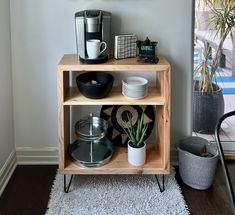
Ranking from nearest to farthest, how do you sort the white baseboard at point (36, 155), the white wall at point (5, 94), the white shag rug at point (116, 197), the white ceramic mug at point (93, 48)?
the white shag rug at point (116, 197) < the white ceramic mug at point (93, 48) < the white wall at point (5, 94) < the white baseboard at point (36, 155)

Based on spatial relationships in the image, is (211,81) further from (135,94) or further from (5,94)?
(5,94)

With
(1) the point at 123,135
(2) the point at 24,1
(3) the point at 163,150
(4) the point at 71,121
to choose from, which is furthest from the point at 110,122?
(2) the point at 24,1

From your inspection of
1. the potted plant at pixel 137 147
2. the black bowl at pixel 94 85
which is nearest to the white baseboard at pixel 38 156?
the potted plant at pixel 137 147

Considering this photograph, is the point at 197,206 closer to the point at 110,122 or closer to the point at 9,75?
the point at 110,122

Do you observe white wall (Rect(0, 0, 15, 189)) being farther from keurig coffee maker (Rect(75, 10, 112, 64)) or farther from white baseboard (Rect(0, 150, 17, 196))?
keurig coffee maker (Rect(75, 10, 112, 64))

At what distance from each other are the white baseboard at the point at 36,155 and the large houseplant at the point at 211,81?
1.10 metres

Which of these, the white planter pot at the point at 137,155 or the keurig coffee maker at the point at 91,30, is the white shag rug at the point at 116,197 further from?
the keurig coffee maker at the point at 91,30

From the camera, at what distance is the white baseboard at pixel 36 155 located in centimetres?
272

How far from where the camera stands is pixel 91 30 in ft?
7.45

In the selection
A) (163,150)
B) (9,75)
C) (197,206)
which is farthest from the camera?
(9,75)

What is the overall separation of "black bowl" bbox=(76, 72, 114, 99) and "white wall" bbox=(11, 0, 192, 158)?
0.89 ft

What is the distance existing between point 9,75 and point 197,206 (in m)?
1.52

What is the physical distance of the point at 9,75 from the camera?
2.55 meters

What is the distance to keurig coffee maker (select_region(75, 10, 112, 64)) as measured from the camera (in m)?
2.25
